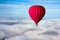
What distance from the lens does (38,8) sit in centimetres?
445

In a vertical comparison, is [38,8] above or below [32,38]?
above

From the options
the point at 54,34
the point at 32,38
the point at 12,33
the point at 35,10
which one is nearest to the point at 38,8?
the point at 35,10

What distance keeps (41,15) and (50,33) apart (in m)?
4.59

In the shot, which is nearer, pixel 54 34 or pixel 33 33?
pixel 33 33

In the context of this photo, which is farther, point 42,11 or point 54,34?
point 54,34

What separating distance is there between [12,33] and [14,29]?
16.9 inches

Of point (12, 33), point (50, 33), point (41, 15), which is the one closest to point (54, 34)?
point (50, 33)

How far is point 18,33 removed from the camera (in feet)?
28.9

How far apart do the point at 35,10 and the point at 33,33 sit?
4.13m

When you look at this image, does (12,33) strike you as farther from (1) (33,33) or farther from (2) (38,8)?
(2) (38,8)

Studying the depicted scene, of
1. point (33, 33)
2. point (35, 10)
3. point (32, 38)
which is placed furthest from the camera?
point (33, 33)

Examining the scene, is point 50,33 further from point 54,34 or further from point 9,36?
point 9,36

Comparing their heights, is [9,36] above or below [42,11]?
below

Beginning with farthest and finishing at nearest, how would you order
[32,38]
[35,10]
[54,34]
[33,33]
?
[54,34]
[33,33]
[32,38]
[35,10]
